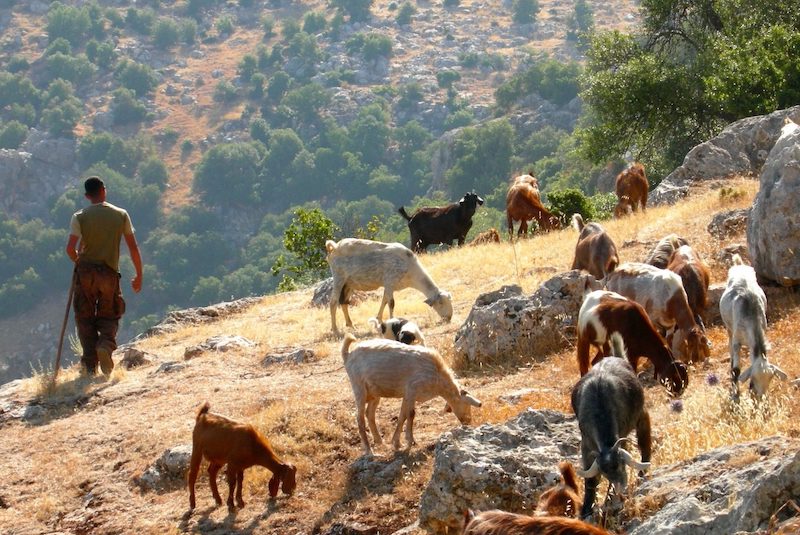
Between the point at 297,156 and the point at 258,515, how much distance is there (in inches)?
4356

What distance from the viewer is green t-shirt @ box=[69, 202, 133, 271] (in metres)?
14.8

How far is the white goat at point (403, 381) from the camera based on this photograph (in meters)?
10.1

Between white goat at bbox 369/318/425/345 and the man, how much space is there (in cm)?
338

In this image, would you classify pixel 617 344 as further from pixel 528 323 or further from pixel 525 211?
pixel 525 211

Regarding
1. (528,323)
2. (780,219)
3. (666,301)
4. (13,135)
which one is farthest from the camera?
(13,135)

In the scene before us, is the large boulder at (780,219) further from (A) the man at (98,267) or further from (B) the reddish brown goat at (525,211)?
(B) the reddish brown goat at (525,211)

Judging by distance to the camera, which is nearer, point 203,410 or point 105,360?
point 203,410

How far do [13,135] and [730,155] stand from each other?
109488 mm

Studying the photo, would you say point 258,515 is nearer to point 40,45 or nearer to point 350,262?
point 350,262

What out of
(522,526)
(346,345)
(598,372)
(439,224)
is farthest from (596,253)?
(439,224)

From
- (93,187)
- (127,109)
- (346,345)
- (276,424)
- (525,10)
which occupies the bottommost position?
(276,424)

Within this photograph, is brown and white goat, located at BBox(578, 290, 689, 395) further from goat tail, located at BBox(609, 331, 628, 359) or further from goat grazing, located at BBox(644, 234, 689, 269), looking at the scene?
goat grazing, located at BBox(644, 234, 689, 269)

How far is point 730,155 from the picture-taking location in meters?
23.3

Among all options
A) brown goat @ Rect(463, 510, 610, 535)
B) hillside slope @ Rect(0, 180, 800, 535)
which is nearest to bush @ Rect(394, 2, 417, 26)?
hillside slope @ Rect(0, 180, 800, 535)
